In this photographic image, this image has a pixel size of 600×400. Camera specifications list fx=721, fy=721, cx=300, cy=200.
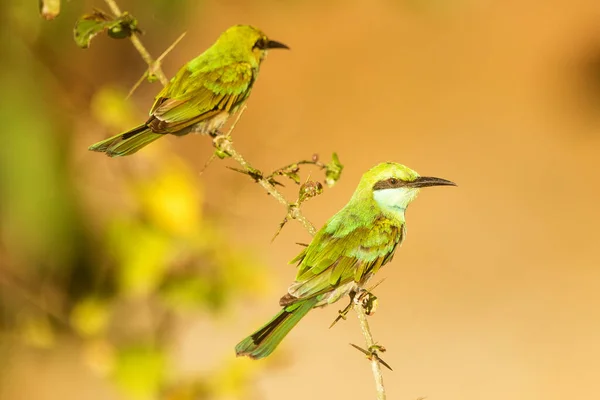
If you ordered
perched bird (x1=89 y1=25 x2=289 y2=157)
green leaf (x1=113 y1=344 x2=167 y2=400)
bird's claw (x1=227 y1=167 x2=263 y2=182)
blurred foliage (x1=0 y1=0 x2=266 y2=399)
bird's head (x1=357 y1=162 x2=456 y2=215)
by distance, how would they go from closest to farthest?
bird's claw (x1=227 y1=167 x2=263 y2=182), perched bird (x1=89 y1=25 x2=289 y2=157), bird's head (x1=357 y1=162 x2=456 y2=215), green leaf (x1=113 y1=344 x2=167 y2=400), blurred foliage (x1=0 y1=0 x2=266 y2=399)

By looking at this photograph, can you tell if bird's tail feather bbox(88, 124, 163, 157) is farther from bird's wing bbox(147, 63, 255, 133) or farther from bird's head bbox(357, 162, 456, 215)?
bird's head bbox(357, 162, 456, 215)

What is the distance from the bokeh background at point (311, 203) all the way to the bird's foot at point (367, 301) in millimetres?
595

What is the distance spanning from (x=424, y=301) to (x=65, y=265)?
2418mm

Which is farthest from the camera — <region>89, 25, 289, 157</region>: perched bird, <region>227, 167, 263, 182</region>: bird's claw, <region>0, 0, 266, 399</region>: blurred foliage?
<region>0, 0, 266, 399</region>: blurred foliage

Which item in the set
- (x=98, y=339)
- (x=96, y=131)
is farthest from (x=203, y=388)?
(x=96, y=131)

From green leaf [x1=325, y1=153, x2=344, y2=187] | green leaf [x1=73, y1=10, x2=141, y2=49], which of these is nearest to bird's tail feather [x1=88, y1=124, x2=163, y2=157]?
green leaf [x1=73, y1=10, x2=141, y2=49]

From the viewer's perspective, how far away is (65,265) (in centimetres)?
371

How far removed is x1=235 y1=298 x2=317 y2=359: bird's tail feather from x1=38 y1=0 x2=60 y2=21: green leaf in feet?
1.37

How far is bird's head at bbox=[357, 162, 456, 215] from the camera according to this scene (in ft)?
3.49

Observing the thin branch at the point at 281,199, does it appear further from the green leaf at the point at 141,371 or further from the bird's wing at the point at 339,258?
the green leaf at the point at 141,371

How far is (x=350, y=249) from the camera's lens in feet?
3.37

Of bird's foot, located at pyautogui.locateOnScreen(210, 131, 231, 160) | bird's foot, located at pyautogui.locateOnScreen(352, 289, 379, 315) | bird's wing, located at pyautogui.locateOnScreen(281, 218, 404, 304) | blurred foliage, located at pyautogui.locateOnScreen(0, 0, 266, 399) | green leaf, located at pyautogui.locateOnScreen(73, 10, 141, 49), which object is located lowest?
bird's foot, located at pyautogui.locateOnScreen(352, 289, 379, 315)

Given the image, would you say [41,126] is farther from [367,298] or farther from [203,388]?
[367,298]

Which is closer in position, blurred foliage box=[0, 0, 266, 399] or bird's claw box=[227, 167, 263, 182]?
bird's claw box=[227, 167, 263, 182]
